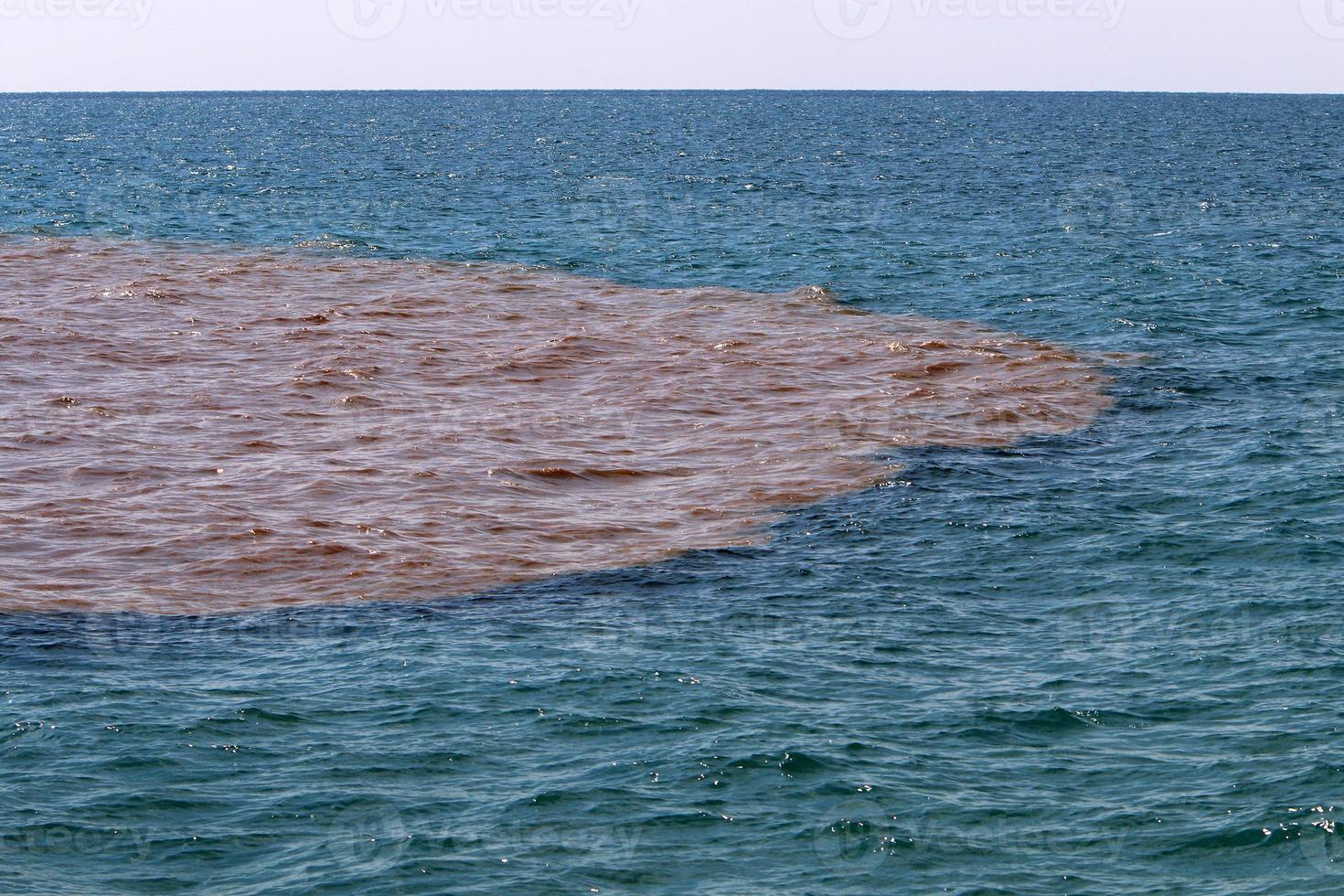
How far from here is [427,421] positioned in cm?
3053

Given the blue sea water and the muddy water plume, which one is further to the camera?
the muddy water plume

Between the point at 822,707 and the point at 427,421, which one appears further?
the point at 427,421

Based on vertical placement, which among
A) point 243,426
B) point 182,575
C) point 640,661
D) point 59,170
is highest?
point 59,170

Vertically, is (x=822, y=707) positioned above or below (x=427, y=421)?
below

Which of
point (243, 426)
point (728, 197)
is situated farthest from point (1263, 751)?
point (728, 197)

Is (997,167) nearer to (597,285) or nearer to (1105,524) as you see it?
(597,285)

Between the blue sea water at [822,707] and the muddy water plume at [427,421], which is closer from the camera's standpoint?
Result: the blue sea water at [822,707]

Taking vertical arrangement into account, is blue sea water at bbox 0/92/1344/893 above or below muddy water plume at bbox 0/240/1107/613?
below

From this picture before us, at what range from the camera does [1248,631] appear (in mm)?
19656

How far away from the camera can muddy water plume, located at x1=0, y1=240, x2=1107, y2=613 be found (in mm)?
22078

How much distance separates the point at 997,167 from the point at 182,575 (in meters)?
79.6

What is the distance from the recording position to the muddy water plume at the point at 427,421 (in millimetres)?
22078

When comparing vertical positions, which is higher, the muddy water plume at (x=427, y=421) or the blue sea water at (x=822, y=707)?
the muddy water plume at (x=427, y=421)

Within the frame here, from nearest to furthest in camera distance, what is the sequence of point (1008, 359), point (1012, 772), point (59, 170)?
point (1012, 772)
point (1008, 359)
point (59, 170)
